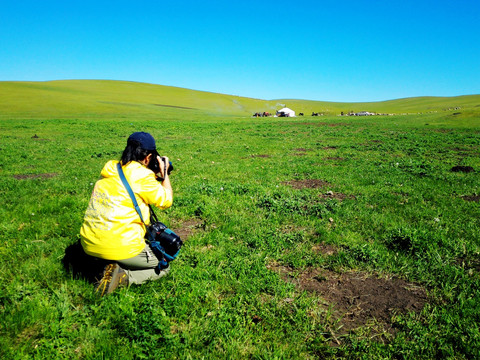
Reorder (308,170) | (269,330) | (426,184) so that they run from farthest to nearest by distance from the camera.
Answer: (308,170) → (426,184) → (269,330)

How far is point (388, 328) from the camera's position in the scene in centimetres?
354

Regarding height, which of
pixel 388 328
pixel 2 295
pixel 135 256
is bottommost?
pixel 388 328

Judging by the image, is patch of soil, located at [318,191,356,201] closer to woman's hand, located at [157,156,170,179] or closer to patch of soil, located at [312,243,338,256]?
patch of soil, located at [312,243,338,256]

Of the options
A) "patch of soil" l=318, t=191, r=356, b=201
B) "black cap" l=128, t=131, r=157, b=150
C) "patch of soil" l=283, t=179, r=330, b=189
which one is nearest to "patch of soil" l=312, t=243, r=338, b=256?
"patch of soil" l=318, t=191, r=356, b=201

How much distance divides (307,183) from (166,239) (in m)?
6.92

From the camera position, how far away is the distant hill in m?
63.2

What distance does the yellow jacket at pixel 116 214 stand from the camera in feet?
12.6

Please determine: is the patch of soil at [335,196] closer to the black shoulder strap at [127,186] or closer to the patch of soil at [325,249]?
the patch of soil at [325,249]

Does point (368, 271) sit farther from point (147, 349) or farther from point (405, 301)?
point (147, 349)

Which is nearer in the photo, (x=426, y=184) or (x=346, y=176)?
(x=426, y=184)

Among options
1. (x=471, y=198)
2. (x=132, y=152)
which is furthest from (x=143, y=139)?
(x=471, y=198)

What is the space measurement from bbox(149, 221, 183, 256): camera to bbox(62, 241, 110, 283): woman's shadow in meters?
0.81

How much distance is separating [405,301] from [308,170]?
8107 mm

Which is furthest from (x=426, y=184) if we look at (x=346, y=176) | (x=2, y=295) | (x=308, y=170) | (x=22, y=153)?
(x=22, y=153)
